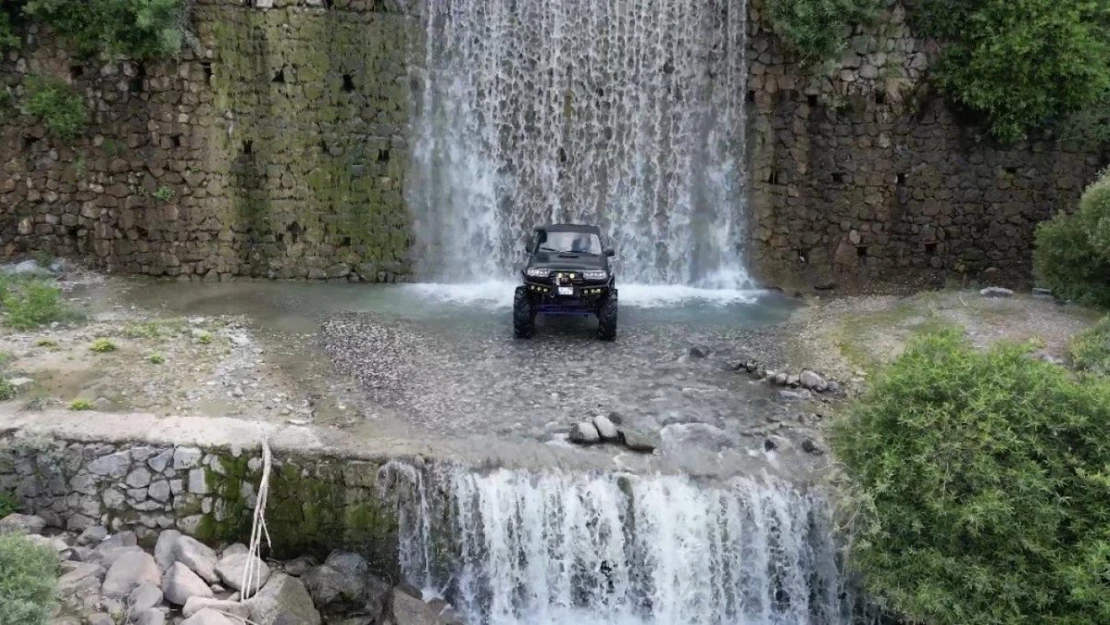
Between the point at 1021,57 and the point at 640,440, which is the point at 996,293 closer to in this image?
the point at 1021,57

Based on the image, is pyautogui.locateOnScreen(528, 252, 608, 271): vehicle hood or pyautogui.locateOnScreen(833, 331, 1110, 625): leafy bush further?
pyautogui.locateOnScreen(528, 252, 608, 271): vehicle hood

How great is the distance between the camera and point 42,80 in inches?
545

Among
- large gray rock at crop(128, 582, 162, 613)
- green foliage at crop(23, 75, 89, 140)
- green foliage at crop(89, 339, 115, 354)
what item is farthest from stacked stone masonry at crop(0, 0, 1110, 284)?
large gray rock at crop(128, 582, 162, 613)

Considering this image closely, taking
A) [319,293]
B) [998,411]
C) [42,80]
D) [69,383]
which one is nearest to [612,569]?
[998,411]

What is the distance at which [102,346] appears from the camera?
9.90 metres

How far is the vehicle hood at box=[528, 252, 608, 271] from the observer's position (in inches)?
436

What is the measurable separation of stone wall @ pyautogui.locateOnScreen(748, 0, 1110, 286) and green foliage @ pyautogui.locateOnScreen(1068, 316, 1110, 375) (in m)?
5.12

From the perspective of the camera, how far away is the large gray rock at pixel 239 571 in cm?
711

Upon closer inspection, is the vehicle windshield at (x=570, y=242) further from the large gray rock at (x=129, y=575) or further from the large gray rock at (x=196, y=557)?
the large gray rock at (x=129, y=575)

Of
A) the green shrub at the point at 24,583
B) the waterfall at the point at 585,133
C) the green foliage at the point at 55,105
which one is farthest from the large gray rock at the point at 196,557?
the green foliage at the point at 55,105

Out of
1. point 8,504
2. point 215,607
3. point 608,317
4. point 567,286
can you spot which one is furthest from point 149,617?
point 608,317

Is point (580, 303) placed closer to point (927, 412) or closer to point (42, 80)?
point (927, 412)

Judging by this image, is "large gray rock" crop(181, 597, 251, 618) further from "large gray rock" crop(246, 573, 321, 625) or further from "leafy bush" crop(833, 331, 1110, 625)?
"leafy bush" crop(833, 331, 1110, 625)

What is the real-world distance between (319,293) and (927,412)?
10162mm
